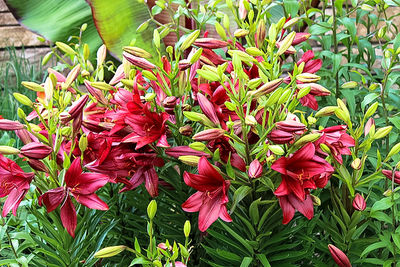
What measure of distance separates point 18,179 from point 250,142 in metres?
0.29

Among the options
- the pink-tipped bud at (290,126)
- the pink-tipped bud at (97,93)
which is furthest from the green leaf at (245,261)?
the pink-tipped bud at (97,93)

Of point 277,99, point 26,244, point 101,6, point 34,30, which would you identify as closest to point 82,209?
point 26,244

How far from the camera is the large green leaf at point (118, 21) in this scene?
1.45 metres

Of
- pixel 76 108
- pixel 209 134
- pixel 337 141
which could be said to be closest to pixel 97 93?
pixel 76 108

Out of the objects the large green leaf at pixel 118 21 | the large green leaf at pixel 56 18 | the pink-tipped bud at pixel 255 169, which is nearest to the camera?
the pink-tipped bud at pixel 255 169

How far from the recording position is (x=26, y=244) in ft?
2.42

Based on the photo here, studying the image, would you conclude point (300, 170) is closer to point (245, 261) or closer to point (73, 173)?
point (245, 261)

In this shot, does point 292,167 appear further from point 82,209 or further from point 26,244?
point 26,244

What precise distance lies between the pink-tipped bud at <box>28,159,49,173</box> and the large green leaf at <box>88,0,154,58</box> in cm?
89

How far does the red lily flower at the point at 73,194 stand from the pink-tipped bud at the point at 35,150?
4cm

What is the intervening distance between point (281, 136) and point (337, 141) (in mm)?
101

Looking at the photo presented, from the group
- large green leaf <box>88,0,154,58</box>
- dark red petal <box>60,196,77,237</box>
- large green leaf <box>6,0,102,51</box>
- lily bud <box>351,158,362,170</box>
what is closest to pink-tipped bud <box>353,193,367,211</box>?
lily bud <box>351,158,362,170</box>

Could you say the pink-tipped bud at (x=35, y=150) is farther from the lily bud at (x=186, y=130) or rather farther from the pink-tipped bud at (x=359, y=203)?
the pink-tipped bud at (x=359, y=203)

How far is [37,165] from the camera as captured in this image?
595mm
